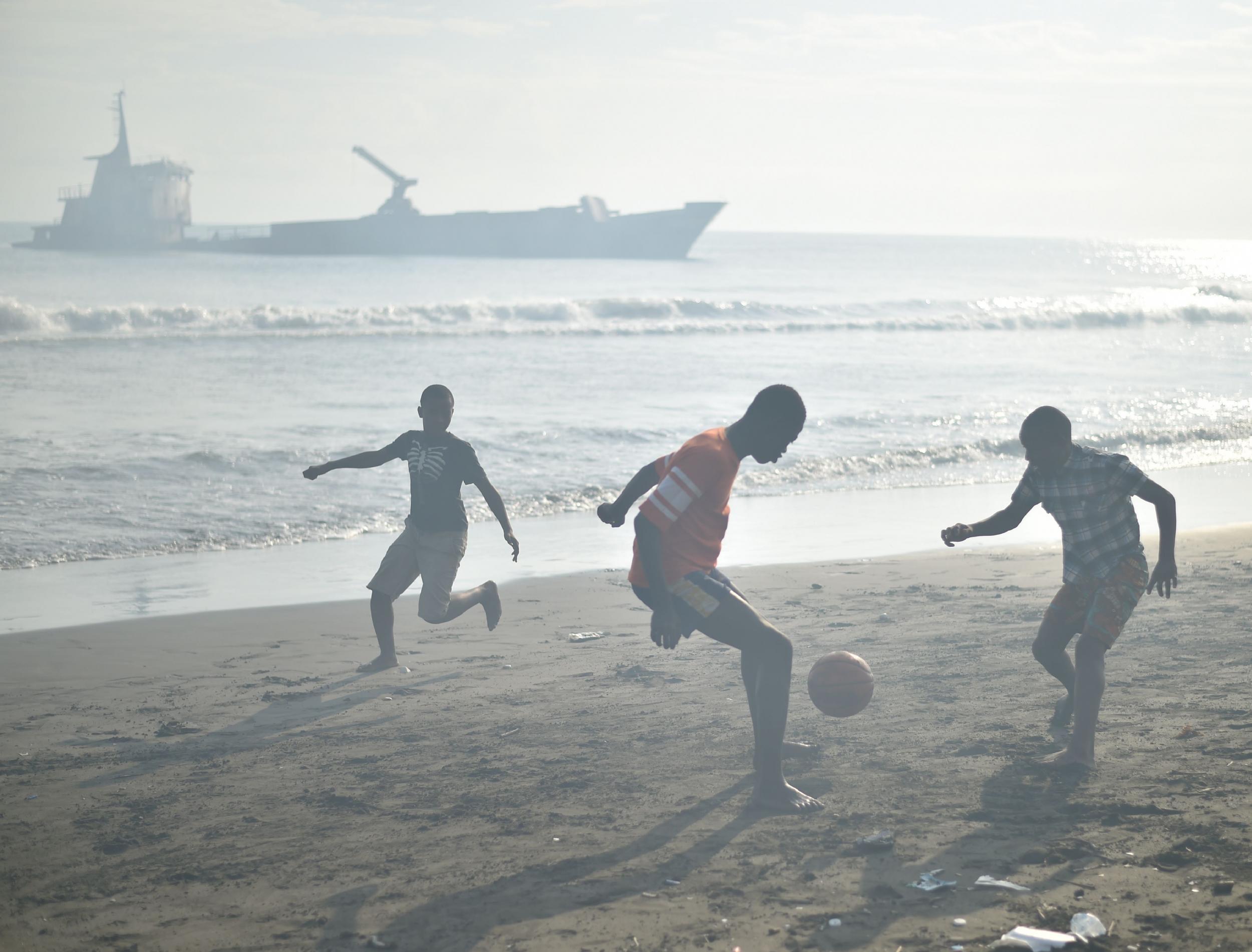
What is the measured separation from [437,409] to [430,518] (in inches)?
25.3

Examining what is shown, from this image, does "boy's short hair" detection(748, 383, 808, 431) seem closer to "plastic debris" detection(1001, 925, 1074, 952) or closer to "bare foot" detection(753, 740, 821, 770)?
"bare foot" detection(753, 740, 821, 770)

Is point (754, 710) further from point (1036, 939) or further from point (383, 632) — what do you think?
point (383, 632)

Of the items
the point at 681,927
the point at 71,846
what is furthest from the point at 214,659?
the point at 681,927

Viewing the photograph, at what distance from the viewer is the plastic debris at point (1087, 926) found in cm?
331

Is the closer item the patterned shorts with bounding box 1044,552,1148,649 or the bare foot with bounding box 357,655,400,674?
the patterned shorts with bounding box 1044,552,1148,649

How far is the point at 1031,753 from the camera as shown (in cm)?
491

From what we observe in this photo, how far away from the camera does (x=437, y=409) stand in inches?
266

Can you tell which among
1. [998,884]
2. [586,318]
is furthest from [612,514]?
[586,318]

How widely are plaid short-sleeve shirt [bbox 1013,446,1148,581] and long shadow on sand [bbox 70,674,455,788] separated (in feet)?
10.7

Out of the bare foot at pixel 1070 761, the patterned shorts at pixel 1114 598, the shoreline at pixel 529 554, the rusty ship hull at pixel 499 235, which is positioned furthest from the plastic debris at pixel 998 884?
the rusty ship hull at pixel 499 235

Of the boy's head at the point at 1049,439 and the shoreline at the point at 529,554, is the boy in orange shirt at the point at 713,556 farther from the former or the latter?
the shoreline at the point at 529,554

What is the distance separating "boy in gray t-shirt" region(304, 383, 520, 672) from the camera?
267 inches

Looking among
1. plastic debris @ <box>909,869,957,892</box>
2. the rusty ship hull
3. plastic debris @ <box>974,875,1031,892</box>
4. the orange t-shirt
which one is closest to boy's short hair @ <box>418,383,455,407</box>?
the orange t-shirt

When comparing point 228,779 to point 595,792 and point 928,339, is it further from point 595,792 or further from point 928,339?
point 928,339
